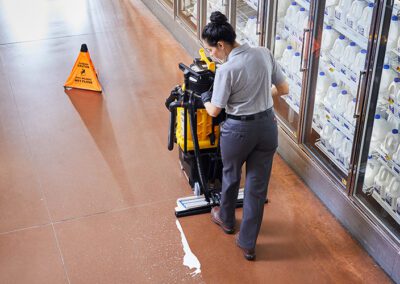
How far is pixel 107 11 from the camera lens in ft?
33.5

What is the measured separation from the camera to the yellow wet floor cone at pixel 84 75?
24.3 ft

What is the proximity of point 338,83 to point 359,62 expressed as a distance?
1.76 ft

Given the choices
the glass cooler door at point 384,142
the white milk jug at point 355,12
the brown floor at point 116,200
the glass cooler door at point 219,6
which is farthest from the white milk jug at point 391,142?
the glass cooler door at point 219,6

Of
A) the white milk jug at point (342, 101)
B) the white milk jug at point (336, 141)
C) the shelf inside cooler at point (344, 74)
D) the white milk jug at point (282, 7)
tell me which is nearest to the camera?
the shelf inside cooler at point (344, 74)

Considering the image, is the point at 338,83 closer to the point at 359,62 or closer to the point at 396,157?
the point at 359,62

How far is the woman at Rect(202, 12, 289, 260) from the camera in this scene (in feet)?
13.5

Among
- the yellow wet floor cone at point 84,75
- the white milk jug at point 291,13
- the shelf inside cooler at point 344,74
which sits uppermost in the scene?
the white milk jug at point 291,13

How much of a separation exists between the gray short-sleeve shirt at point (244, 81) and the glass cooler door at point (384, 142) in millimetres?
848

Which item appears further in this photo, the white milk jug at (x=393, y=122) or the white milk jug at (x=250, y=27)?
the white milk jug at (x=250, y=27)

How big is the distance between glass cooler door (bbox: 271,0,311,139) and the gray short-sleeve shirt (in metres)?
1.42

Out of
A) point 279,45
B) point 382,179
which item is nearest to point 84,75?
point 279,45

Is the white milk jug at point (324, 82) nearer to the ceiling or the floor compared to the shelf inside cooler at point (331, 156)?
nearer to the ceiling

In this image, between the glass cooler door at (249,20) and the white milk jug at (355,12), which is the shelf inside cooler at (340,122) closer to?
the white milk jug at (355,12)

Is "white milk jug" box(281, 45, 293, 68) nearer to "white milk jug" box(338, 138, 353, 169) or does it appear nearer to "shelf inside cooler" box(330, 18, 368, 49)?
"shelf inside cooler" box(330, 18, 368, 49)
